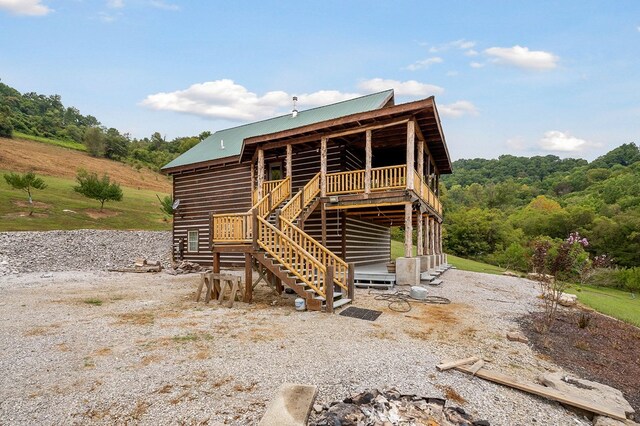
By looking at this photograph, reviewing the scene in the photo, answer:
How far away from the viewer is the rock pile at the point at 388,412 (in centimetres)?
312

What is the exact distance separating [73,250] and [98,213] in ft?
41.2

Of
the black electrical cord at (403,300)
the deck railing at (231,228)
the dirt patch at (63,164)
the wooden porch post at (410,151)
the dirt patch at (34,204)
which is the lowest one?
the black electrical cord at (403,300)

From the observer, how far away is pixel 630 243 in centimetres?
3562

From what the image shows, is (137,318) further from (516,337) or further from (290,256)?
(516,337)

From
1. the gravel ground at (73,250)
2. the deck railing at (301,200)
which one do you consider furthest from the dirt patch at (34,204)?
the deck railing at (301,200)

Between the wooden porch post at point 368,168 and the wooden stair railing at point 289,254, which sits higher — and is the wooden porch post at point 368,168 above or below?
above

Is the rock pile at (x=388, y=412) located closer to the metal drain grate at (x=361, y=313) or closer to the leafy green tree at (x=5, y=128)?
the metal drain grate at (x=361, y=313)

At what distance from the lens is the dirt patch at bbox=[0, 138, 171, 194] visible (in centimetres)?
3753

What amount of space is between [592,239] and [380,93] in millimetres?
39732

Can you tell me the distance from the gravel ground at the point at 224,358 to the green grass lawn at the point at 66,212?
16.7 m

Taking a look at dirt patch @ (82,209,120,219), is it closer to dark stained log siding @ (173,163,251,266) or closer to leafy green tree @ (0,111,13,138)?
dark stained log siding @ (173,163,251,266)

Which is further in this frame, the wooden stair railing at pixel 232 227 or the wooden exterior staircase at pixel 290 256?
the wooden stair railing at pixel 232 227

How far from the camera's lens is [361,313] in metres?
7.71

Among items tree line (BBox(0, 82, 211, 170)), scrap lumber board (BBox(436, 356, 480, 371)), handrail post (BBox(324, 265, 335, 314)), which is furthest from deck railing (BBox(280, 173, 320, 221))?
tree line (BBox(0, 82, 211, 170))
